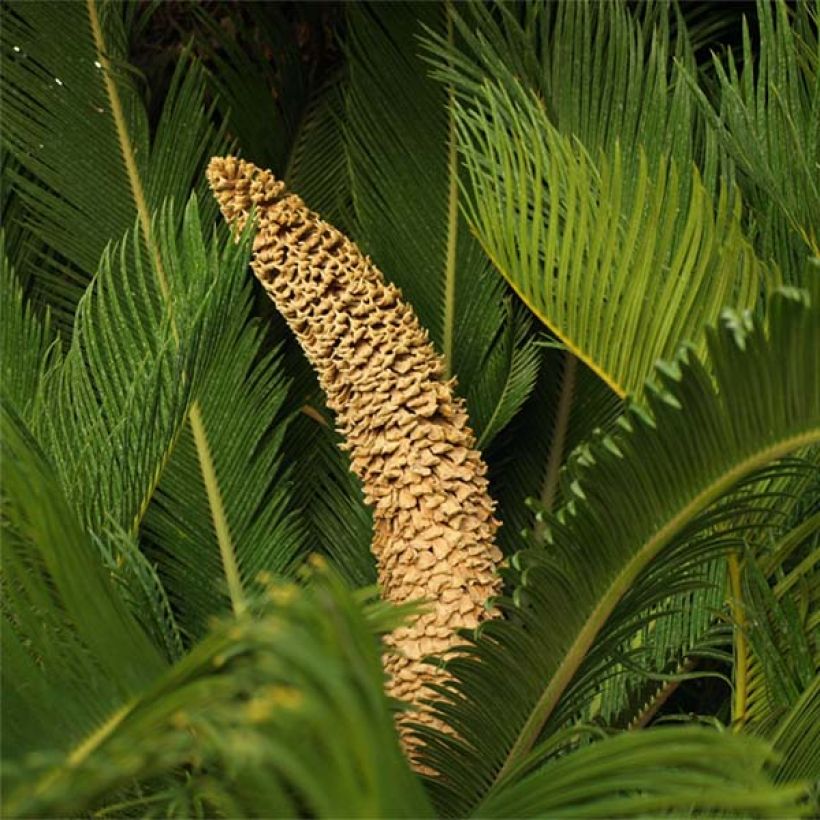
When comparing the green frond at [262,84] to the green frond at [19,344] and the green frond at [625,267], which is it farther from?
the green frond at [625,267]

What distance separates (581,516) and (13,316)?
72 centimetres

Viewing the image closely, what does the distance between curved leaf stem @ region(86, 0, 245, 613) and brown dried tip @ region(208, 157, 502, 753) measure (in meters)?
0.11

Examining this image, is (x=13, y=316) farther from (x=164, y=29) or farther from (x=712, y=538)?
(x=712, y=538)

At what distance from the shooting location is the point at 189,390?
1118 millimetres

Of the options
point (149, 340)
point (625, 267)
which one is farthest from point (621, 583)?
point (149, 340)

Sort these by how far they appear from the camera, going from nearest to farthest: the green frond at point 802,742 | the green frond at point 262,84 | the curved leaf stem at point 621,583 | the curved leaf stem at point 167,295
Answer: the curved leaf stem at point 621,583, the green frond at point 802,742, the curved leaf stem at point 167,295, the green frond at point 262,84

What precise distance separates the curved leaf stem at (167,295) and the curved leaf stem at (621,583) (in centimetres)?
23

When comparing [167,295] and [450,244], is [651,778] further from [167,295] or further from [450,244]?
[450,244]

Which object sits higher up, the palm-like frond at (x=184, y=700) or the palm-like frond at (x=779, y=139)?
the palm-like frond at (x=779, y=139)

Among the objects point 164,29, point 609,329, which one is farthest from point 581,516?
point 164,29

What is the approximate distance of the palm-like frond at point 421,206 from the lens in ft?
5.01

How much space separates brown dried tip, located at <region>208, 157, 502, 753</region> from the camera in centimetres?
119

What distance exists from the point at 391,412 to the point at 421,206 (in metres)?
0.42

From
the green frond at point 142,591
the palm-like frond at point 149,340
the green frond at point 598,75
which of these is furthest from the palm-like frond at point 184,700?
the green frond at point 598,75
